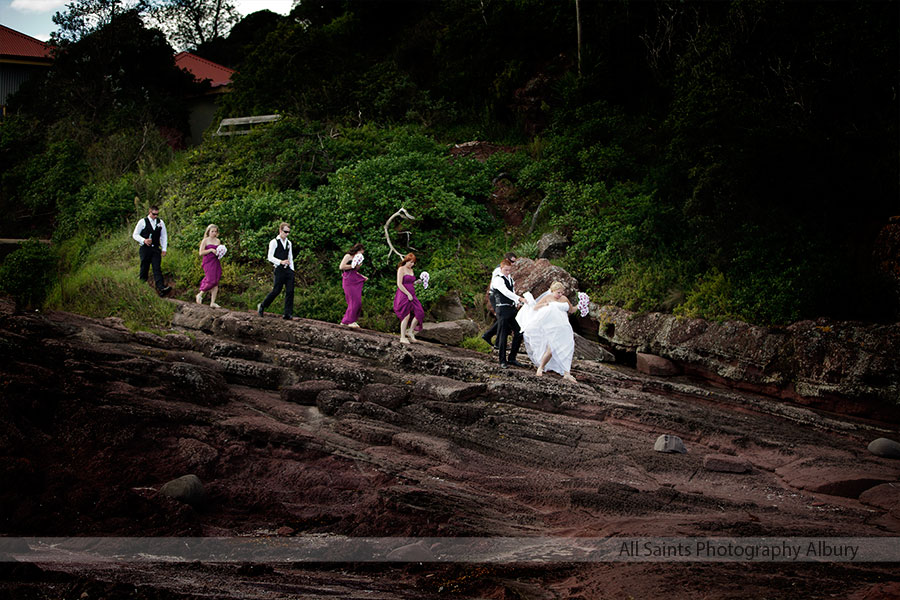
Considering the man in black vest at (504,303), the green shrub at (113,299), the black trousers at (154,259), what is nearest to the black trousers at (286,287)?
the green shrub at (113,299)

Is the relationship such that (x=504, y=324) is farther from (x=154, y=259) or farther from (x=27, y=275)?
(x=27, y=275)

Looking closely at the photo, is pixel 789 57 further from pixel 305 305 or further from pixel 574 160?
pixel 305 305

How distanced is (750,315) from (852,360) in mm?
2357

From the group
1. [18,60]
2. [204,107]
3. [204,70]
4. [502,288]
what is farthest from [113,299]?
[204,70]

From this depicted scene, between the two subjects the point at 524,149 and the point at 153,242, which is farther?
the point at 524,149

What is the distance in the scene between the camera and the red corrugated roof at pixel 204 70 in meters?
31.8

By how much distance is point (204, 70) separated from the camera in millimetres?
33312

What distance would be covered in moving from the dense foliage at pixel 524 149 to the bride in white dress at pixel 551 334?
15.7 ft

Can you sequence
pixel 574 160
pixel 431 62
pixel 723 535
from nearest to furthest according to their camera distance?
pixel 723 535
pixel 574 160
pixel 431 62

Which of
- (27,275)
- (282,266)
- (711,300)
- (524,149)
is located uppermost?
(524,149)

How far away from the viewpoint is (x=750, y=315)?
43.5 ft

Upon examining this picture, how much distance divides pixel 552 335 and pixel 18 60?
84.9 feet

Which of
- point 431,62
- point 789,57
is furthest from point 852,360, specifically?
point 431,62

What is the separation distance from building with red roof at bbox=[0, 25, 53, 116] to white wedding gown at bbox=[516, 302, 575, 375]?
2432 centimetres
